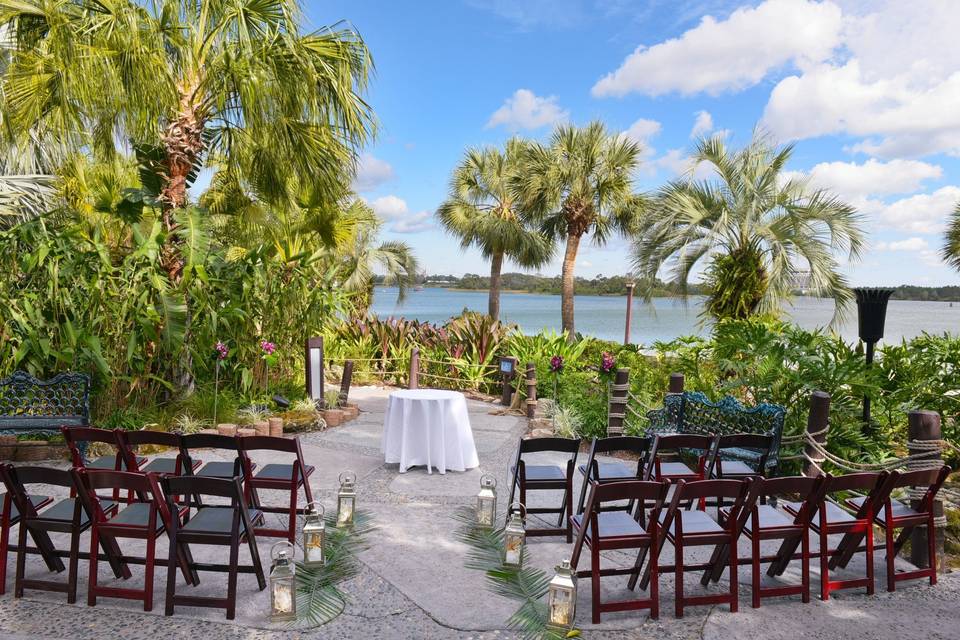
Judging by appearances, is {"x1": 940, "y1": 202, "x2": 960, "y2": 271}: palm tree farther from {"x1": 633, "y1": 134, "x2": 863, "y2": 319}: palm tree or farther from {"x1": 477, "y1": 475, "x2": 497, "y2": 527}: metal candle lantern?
{"x1": 477, "y1": 475, "x2": 497, "y2": 527}: metal candle lantern

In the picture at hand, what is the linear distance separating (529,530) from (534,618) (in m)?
1.18

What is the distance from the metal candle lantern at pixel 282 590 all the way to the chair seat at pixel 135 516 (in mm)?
705

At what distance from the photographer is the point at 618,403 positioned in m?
7.41

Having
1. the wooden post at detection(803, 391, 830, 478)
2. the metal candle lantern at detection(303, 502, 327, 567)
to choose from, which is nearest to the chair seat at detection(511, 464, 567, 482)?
the metal candle lantern at detection(303, 502, 327, 567)

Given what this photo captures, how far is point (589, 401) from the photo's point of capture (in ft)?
27.8

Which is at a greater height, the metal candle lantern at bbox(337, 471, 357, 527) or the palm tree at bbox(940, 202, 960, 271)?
the palm tree at bbox(940, 202, 960, 271)

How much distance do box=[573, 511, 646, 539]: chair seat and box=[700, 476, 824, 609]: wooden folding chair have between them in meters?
0.55

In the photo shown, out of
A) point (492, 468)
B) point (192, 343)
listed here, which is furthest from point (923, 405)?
point (192, 343)

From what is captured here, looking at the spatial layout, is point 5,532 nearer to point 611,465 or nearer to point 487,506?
point 487,506

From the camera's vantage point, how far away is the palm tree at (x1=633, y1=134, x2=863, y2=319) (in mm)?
10438

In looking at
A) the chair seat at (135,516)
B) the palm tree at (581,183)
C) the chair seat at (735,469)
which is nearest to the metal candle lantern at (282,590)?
the chair seat at (135,516)

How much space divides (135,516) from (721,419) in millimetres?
4983

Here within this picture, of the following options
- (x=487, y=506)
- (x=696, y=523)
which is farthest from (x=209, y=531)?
(x=696, y=523)

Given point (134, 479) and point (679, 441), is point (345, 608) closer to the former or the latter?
point (134, 479)
